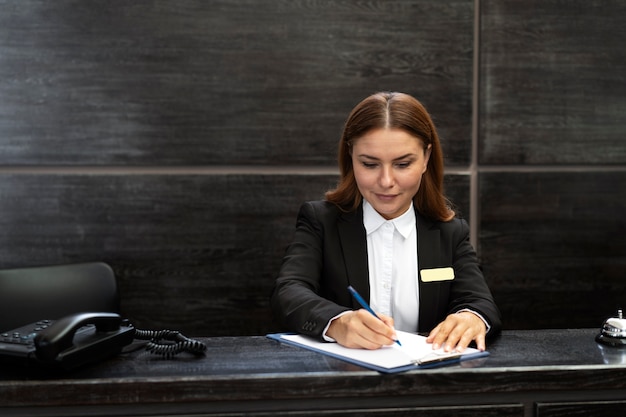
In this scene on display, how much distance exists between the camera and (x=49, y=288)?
2.20 meters

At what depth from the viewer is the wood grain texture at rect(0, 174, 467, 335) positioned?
259cm

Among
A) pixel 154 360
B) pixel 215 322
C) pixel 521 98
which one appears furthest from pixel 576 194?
pixel 154 360

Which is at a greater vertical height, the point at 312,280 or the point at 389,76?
the point at 389,76

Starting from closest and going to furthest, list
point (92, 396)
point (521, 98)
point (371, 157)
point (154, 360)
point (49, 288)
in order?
point (92, 396) → point (154, 360) → point (371, 157) → point (49, 288) → point (521, 98)

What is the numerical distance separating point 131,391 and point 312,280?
2.43ft

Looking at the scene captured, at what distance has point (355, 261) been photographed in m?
1.89

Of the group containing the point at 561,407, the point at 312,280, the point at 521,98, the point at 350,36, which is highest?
the point at 350,36

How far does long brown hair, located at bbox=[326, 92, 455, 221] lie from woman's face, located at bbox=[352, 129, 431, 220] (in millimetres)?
26

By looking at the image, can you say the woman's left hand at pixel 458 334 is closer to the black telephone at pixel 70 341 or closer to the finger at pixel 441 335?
the finger at pixel 441 335

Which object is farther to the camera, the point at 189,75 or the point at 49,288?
the point at 189,75

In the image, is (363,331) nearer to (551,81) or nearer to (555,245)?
(555,245)

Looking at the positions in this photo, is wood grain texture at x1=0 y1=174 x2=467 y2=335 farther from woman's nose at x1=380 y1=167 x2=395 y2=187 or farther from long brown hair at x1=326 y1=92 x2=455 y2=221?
woman's nose at x1=380 y1=167 x2=395 y2=187

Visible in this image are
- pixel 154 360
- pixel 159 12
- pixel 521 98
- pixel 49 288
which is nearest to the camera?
pixel 154 360

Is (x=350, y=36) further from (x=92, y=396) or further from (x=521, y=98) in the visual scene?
(x=92, y=396)
